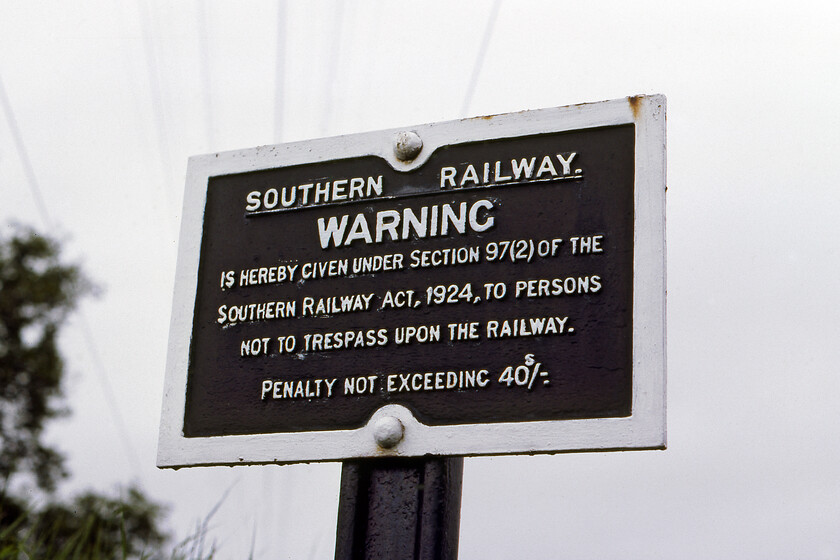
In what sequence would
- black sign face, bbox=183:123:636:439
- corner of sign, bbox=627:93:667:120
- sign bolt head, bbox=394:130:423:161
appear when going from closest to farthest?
1. black sign face, bbox=183:123:636:439
2. corner of sign, bbox=627:93:667:120
3. sign bolt head, bbox=394:130:423:161

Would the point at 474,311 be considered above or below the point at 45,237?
below

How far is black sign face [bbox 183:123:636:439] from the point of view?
123 inches

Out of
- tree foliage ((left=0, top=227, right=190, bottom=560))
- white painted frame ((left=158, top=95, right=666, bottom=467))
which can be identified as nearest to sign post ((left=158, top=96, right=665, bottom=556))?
white painted frame ((left=158, top=95, right=666, bottom=467))

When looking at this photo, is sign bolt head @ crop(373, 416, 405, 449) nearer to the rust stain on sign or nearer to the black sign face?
the black sign face

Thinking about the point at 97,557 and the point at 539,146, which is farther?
the point at 539,146

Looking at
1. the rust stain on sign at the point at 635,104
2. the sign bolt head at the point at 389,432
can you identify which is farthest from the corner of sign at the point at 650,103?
the sign bolt head at the point at 389,432

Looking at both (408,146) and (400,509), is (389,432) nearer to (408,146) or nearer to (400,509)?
(400,509)

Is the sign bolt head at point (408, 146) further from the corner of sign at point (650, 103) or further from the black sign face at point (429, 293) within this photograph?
the corner of sign at point (650, 103)

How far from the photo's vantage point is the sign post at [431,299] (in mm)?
3094

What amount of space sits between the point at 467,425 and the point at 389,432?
0.22 metres

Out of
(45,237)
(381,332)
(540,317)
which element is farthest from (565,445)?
(45,237)

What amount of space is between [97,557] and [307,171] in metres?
1.50

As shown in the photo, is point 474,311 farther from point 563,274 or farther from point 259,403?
point 259,403

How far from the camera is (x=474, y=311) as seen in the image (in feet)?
10.7
